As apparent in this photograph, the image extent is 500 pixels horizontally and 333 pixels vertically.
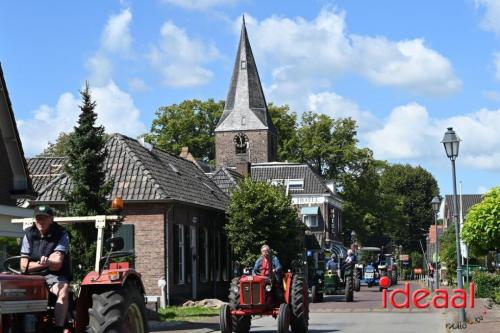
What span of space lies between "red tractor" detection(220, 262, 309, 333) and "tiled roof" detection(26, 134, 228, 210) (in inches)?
441

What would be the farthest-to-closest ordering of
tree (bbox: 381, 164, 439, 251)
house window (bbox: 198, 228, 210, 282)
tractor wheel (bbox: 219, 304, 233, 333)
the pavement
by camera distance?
tree (bbox: 381, 164, 439, 251) < house window (bbox: 198, 228, 210, 282) < the pavement < tractor wheel (bbox: 219, 304, 233, 333)

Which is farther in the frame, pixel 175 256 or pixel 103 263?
pixel 175 256

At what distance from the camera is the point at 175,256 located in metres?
32.0

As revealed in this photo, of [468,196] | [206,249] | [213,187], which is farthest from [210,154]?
[206,249]

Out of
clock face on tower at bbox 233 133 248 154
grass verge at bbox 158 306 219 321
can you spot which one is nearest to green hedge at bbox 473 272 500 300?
grass verge at bbox 158 306 219 321

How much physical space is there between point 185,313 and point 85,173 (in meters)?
6.75

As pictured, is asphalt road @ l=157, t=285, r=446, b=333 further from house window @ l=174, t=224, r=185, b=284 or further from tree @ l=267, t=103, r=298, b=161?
tree @ l=267, t=103, r=298, b=161

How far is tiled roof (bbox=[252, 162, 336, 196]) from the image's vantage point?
227 ft

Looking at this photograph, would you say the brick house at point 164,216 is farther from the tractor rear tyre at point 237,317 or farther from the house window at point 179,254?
the tractor rear tyre at point 237,317

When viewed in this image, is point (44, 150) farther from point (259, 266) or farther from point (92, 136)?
point (259, 266)

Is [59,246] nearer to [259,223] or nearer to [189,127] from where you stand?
[259,223]

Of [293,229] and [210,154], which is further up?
[210,154]

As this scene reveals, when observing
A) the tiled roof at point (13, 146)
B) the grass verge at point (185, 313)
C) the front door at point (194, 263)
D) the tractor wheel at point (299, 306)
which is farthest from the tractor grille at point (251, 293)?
the front door at point (194, 263)

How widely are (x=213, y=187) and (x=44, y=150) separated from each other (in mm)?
28396
